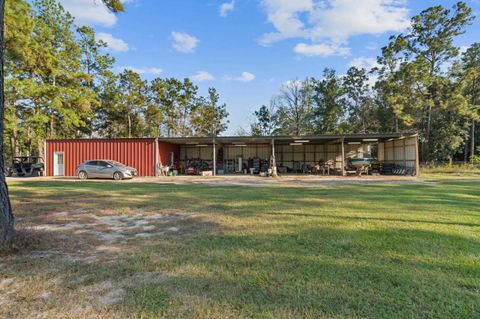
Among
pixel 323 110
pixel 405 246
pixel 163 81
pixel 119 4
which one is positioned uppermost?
pixel 163 81

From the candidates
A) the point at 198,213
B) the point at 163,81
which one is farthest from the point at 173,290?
the point at 163,81

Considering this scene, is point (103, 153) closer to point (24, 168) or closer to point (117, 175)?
point (117, 175)

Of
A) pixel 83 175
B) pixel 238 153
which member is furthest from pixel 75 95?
pixel 238 153

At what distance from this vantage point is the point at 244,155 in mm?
26453

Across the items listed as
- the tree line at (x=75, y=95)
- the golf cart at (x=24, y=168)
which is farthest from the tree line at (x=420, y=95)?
the golf cart at (x=24, y=168)

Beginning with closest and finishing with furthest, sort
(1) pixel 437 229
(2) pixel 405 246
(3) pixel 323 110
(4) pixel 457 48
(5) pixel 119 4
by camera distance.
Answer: (2) pixel 405 246 → (1) pixel 437 229 → (5) pixel 119 4 → (4) pixel 457 48 → (3) pixel 323 110

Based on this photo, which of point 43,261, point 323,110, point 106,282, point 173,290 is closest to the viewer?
point 173,290

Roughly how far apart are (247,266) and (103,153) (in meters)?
19.8

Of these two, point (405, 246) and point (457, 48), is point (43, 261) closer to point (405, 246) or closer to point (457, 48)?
point (405, 246)

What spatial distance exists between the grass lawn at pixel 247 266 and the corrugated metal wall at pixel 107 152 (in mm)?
13837

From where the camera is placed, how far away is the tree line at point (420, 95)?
1115 inches

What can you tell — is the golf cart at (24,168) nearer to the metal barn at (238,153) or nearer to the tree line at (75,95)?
the metal barn at (238,153)

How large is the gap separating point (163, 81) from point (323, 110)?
72.9 feet

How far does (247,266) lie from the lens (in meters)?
3.11
